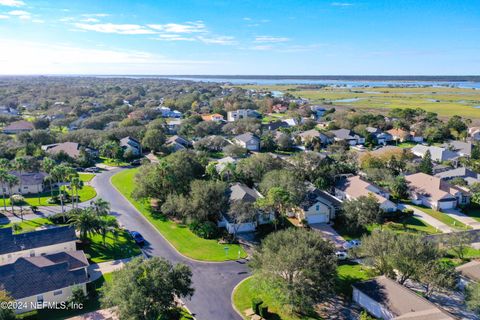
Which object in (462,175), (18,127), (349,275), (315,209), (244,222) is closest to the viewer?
(349,275)

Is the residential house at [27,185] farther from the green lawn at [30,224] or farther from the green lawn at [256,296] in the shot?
the green lawn at [256,296]

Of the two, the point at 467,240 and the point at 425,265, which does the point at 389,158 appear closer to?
the point at 467,240

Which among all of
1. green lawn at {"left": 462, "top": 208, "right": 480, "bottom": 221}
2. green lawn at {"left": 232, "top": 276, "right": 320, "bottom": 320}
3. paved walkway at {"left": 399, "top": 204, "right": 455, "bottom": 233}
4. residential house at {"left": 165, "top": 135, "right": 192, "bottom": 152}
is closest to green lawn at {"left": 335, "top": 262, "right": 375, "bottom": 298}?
green lawn at {"left": 232, "top": 276, "right": 320, "bottom": 320}

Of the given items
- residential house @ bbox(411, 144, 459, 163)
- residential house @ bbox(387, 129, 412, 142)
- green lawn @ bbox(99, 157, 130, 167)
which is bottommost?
green lawn @ bbox(99, 157, 130, 167)

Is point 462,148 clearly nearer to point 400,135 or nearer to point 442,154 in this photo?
point 442,154

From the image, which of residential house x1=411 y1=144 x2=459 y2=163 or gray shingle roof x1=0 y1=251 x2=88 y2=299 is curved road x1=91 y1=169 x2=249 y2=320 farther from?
residential house x1=411 y1=144 x2=459 y2=163

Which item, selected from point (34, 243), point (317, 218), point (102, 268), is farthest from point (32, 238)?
point (317, 218)

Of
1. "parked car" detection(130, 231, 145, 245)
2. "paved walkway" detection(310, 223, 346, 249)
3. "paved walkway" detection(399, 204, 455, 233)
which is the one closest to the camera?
"parked car" detection(130, 231, 145, 245)
